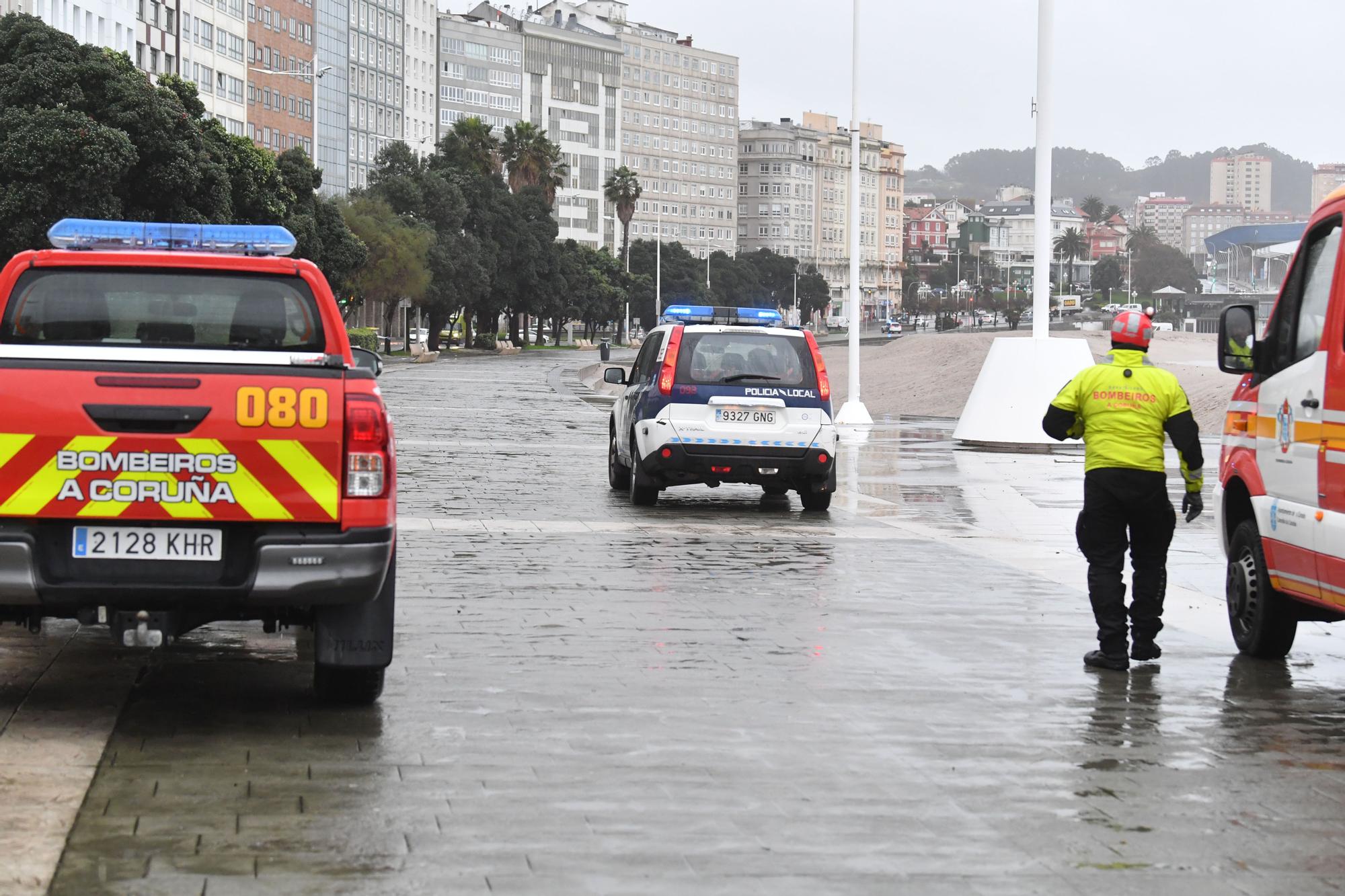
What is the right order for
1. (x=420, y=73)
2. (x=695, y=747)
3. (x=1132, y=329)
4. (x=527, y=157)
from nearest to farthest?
(x=695, y=747)
(x=1132, y=329)
(x=527, y=157)
(x=420, y=73)

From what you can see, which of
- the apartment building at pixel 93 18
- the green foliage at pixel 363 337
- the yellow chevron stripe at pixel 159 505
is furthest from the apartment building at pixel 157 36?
the yellow chevron stripe at pixel 159 505

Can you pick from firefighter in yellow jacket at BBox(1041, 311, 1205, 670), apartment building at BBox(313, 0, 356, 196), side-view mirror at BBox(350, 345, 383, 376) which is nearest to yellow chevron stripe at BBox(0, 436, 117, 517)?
side-view mirror at BBox(350, 345, 383, 376)

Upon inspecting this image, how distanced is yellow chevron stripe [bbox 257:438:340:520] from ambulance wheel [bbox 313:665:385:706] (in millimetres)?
708

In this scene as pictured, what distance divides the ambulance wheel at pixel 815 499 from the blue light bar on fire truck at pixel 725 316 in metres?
1.56

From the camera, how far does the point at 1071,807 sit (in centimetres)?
632

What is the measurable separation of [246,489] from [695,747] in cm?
180

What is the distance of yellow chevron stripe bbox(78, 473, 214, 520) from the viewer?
23.4 feet

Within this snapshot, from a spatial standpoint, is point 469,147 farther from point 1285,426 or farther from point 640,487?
point 1285,426

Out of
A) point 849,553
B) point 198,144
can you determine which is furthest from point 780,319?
point 198,144

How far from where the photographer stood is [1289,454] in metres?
9.09

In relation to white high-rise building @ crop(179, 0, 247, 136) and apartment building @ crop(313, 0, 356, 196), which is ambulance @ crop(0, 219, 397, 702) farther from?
apartment building @ crop(313, 0, 356, 196)

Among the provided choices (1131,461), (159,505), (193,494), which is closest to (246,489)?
(193,494)

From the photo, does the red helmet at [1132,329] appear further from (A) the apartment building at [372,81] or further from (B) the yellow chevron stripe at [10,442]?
(A) the apartment building at [372,81]

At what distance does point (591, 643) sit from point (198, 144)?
50.8m
